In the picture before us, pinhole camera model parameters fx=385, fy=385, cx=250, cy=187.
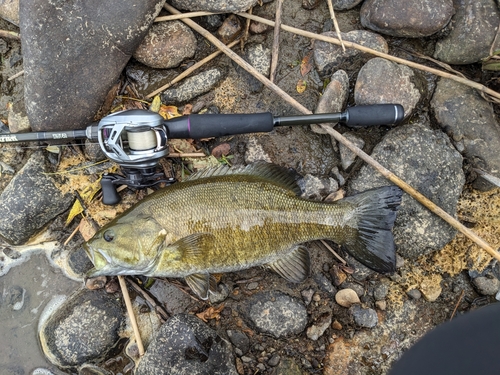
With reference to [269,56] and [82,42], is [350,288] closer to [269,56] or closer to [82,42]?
[269,56]

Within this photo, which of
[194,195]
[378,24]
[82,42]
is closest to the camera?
[194,195]

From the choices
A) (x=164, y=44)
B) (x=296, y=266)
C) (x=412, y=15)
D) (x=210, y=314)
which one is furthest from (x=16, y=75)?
(x=412, y=15)

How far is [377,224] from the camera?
320 cm

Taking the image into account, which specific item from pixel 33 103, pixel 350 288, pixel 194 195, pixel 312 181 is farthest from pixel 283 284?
pixel 33 103

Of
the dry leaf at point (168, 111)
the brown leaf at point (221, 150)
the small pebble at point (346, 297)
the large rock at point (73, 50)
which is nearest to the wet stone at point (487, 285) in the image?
the small pebble at point (346, 297)

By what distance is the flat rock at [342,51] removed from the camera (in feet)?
12.0

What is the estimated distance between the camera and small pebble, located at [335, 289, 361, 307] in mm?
3586

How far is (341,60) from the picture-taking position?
145 inches

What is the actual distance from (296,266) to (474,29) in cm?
272

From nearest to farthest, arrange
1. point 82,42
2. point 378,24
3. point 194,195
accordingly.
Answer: point 194,195
point 82,42
point 378,24

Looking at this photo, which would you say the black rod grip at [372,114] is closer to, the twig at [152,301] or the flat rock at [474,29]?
the flat rock at [474,29]

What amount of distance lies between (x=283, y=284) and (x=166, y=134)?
69.3 inches

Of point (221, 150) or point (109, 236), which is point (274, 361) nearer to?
point (109, 236)

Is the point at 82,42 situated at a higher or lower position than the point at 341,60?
higher
